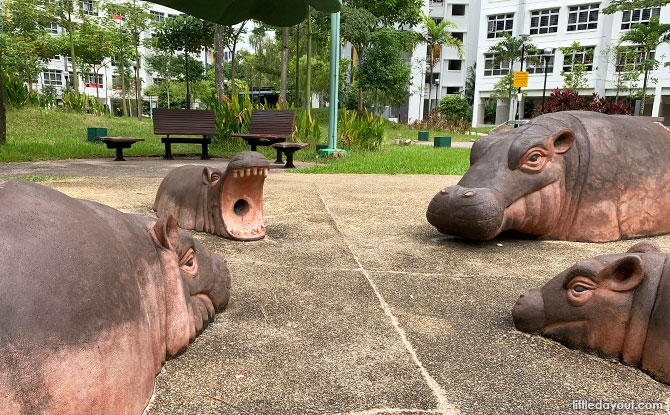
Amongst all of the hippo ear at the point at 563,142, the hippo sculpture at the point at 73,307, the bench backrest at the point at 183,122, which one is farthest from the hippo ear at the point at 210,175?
the bench backrest at the point at 183,122

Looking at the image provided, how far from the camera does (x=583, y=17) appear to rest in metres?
34.9

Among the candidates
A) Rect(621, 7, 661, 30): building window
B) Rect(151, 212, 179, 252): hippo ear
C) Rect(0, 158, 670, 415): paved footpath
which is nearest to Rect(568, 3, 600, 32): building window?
Rect(621, 7, 661, 30): building window

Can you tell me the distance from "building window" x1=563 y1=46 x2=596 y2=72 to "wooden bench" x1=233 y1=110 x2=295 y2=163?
98.4 ft

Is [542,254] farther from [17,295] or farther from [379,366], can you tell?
[17,295]

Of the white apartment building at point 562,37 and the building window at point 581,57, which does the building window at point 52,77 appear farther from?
the building window at point 581,57

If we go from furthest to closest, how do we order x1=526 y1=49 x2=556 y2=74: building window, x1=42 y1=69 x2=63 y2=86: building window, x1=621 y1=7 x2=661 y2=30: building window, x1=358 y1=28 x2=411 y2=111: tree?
x1=42 y1=69 x2=63 y2=86: building window
x1=526 y1=49 x2=556 y2=74: building window
x1=621 y1=7 x2=661 y2=30: building window
x1=358 y1=28 x2=411 y2=111: tree

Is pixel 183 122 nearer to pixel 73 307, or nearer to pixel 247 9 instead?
pixel 247 9

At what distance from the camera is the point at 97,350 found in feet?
4.62

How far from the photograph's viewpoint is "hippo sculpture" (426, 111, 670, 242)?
3857 mm

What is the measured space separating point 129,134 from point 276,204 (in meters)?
11.2

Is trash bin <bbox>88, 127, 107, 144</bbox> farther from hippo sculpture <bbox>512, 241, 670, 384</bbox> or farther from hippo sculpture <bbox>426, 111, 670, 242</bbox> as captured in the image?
hippo sculpture <bbox>512, 241, 670, 384</bbox>

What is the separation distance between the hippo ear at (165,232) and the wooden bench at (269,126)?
8769 millimetres

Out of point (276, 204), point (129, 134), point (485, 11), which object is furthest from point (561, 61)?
point (276, 204)

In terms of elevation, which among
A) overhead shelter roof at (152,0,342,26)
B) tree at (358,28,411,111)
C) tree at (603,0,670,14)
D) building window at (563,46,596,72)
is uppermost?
tree at (603,0,670,14)
